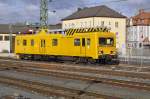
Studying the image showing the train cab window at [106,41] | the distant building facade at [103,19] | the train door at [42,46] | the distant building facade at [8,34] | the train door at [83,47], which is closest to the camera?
the train cab window at [106,41]

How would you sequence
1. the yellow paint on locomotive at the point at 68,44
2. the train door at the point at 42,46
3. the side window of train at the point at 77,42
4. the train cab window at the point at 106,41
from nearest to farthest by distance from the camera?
the yellow paint on locomotive at the point at 68,44 → the train cab window at the point at 106,41 → the side window of train at the point at 77,42 → the train door at the point at 42,46

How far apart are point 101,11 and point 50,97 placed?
89054 mm

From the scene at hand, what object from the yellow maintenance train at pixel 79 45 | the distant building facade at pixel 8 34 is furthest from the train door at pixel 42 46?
the distant building facade at pixel 8 34

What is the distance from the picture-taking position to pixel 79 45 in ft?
121

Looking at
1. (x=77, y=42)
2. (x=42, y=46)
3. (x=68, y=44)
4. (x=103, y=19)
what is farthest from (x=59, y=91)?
(x=103, y=19)

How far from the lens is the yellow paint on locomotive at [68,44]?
117 ft

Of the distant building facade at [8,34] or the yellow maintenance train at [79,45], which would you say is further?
the distant building facade at [8,34]

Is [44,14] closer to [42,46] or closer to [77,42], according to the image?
[42,46]

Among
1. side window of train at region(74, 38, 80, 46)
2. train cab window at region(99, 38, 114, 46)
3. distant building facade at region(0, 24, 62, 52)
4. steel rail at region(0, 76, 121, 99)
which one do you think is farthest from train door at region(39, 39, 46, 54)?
distant building facade at region(0, 24, 62, 52)

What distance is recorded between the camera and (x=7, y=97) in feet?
50.9

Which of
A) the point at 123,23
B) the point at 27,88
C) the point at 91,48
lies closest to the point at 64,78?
the point at 27,88

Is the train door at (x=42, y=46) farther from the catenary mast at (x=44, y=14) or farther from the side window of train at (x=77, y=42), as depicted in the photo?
the catenary mast at (x=44, y=14)

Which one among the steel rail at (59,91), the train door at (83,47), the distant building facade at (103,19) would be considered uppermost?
the distant building facade at (103,19)

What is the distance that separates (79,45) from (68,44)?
184cm
